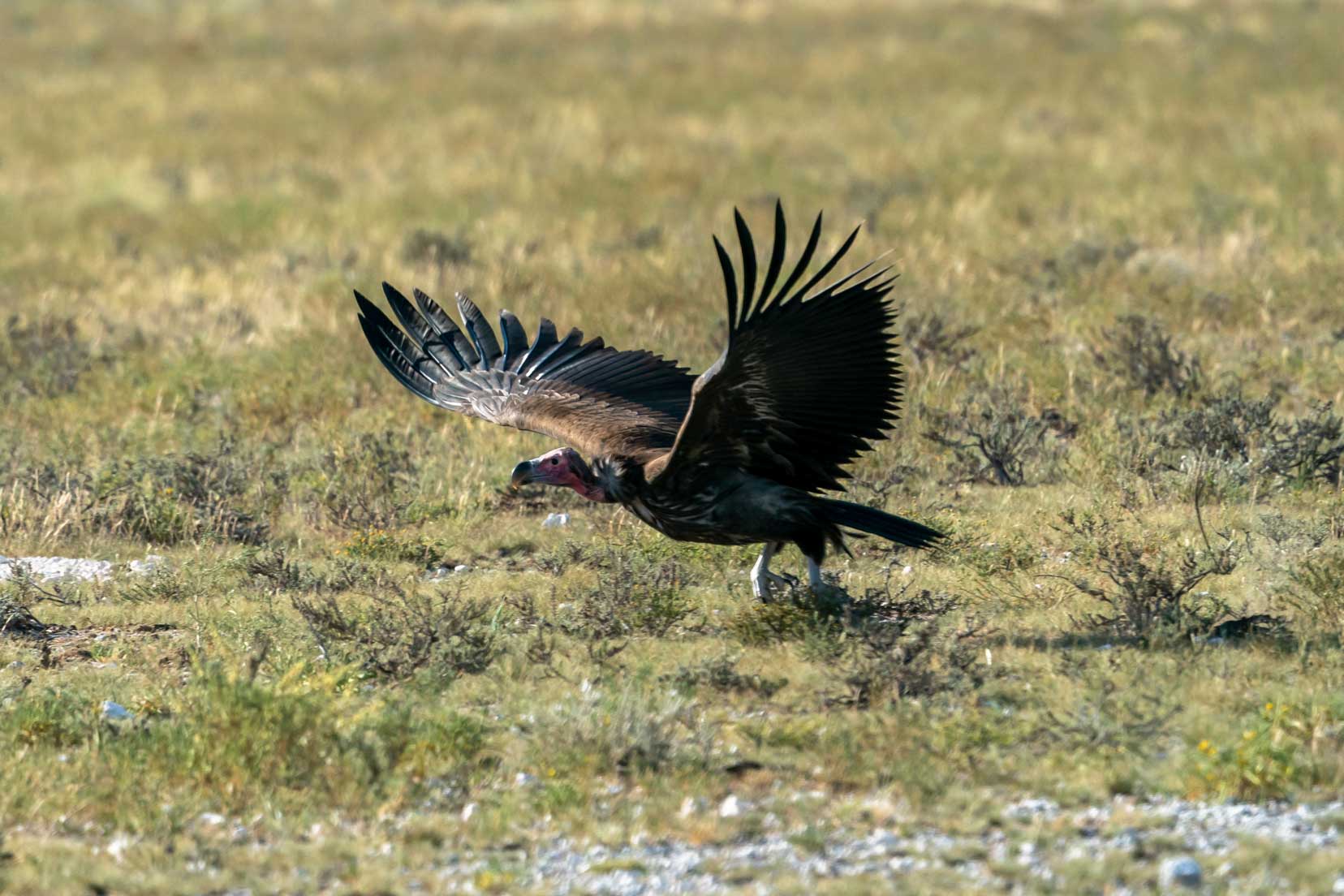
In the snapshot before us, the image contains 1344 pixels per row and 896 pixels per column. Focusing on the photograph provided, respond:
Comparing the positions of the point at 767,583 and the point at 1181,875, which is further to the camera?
the point at 767,583

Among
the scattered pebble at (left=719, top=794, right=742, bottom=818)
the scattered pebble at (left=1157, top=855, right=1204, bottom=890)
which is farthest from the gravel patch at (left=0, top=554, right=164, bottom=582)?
the scattered pebble at (left=1157, top=855, right=1204, bottom=890)

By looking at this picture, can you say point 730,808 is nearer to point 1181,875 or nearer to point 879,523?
point 1181,875

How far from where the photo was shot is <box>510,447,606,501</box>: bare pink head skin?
23.2 feet

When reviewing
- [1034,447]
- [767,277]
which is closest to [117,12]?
[1034,447]

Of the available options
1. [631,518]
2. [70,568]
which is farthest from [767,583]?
[70,568]

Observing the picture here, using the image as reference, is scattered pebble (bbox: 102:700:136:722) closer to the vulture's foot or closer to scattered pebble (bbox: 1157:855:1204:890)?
the vulture's foot

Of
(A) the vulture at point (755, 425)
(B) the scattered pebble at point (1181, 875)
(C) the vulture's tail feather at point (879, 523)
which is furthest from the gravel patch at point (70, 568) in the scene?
(B) the scattered pebble at point (1181, 875)

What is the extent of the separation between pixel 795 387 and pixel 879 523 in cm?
66

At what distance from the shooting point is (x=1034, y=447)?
A: 9609 mm

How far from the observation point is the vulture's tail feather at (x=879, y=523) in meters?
6.77

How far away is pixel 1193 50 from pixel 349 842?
24.5 m

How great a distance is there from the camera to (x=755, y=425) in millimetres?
6754

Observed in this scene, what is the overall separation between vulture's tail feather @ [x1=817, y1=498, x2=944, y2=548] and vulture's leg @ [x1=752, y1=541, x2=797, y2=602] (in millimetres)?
340

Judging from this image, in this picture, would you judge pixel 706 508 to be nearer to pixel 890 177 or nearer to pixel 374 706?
pixel 374 706
